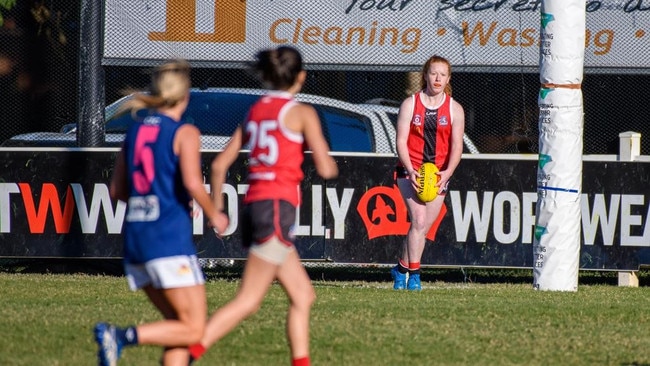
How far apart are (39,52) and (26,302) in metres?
4.68

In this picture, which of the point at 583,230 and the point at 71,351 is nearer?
the point at 71,351

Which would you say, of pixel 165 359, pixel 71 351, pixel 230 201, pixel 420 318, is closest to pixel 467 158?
pixel 230 201

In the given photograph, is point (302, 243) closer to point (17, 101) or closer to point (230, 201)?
point (230, 201)

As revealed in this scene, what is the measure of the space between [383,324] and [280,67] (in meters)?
2.84

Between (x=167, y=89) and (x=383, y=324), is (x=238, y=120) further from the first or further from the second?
(x=167, y=89)

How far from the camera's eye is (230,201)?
12.2 meters

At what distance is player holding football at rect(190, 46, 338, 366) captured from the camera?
6.01m

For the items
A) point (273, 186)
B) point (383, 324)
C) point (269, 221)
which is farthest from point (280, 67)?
point (383, 324)

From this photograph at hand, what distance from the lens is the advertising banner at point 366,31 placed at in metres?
12.7

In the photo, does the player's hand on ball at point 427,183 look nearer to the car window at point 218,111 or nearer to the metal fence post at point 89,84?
the car window at point 218,111

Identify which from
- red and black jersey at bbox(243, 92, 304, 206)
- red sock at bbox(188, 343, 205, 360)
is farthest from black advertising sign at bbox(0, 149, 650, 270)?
red sock at bbox(188, 343, 205, 360)

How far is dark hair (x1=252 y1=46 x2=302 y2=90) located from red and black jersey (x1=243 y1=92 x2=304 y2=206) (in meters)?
0.13

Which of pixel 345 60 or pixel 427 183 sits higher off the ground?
pixel 345 60

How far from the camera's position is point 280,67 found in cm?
618
